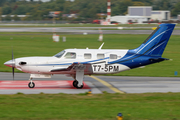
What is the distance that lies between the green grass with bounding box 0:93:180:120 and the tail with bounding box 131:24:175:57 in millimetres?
4271

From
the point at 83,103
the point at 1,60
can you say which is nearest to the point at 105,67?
the point at 83,103

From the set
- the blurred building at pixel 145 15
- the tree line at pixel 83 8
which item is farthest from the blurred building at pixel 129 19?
the tree line at pixel 83 8

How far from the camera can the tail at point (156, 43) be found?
18109mm

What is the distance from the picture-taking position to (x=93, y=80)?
20.0 meters

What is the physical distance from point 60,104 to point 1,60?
18.2 m

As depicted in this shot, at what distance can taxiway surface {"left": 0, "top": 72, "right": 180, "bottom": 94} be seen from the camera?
16.5 meters

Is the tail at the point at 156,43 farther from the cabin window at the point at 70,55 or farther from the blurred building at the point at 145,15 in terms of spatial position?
the blurred building at the point at 145,15

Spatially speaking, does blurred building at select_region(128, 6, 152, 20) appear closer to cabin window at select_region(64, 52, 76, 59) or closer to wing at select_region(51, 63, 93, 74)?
wing at select_region(51, 63, 93, 74)

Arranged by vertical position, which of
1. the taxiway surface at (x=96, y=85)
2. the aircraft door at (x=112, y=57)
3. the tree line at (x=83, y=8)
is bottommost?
the taxiway surface at (x=96, y=85)

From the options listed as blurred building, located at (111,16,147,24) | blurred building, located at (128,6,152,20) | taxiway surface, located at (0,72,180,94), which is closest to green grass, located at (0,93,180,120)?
taxiway surface, located at (0,72,180,94)

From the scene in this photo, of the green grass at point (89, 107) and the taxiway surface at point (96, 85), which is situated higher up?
the green grass at point (89, 107)

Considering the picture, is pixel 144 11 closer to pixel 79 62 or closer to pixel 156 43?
pixel 156 43

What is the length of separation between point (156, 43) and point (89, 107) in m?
8.37

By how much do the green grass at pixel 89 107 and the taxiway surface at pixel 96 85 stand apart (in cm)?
221
